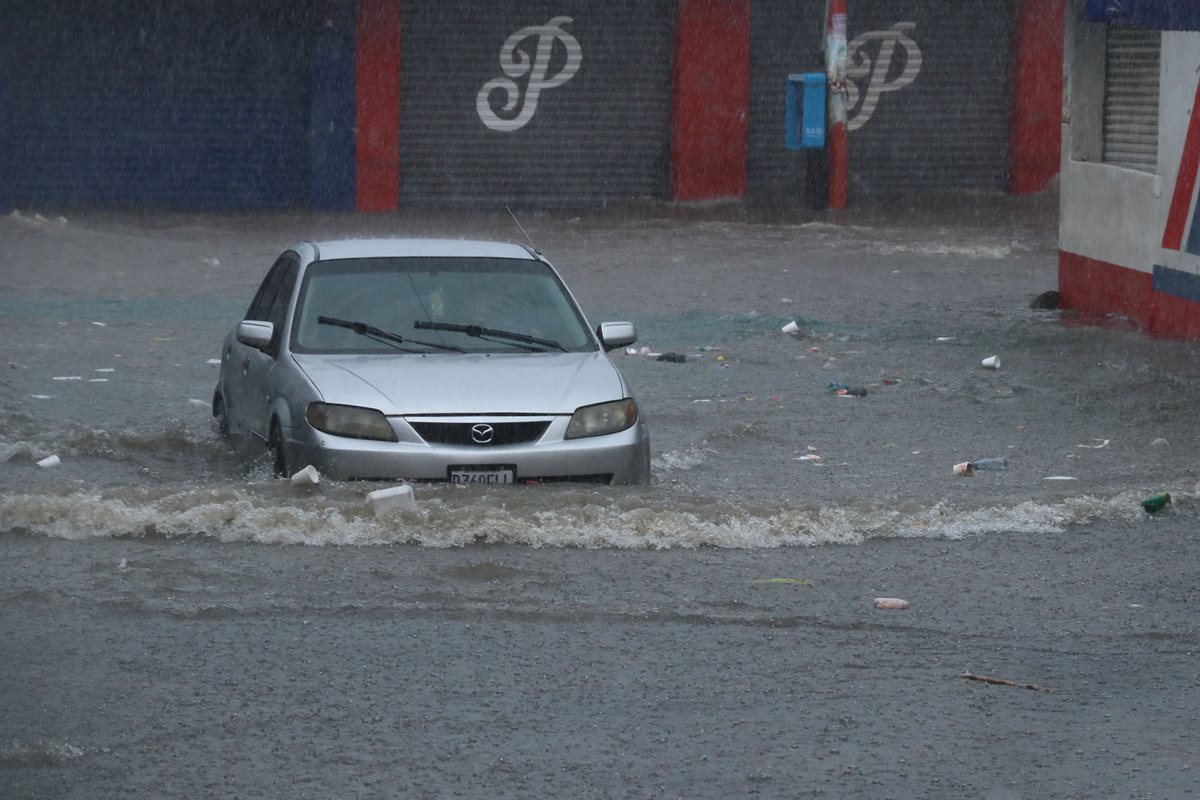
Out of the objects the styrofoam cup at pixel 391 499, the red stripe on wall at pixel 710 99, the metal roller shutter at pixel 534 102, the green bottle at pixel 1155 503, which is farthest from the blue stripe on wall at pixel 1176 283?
the metal roller shutter at pixel 534 102

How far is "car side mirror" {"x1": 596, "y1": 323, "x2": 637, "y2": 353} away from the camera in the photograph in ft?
30.6

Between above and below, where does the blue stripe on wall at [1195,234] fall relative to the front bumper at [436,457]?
above

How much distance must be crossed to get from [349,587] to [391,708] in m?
1.50

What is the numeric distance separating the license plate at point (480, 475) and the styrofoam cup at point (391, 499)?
13.2 inches

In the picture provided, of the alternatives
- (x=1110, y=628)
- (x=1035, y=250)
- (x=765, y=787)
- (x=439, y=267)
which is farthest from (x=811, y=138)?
(x=765, y=787)

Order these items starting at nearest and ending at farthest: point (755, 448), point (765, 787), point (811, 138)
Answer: point (765, 787)
point (755, 448)
point (811, 138)

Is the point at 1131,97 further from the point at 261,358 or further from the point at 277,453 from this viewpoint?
the point at 277,453

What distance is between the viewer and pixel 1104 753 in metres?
5.39

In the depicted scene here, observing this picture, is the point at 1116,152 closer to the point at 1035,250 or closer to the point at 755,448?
the point at 1035,250

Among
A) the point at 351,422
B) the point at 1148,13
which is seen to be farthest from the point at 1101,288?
the point at 351,422

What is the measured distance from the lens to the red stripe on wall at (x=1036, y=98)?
26.6 metres

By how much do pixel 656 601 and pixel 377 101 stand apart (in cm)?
1956

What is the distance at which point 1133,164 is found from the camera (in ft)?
53.6

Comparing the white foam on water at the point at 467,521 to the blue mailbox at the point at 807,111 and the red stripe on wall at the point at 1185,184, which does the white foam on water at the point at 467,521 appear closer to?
the red stripe on wall at the point at 1185,184
